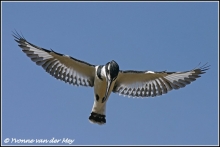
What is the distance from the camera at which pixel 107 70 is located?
10859 millimetres

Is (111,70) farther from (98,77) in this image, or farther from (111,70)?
(98,77)

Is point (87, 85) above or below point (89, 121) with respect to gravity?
above

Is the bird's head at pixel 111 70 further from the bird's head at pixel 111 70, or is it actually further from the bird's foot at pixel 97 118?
the bird's foot at pixel 97 118

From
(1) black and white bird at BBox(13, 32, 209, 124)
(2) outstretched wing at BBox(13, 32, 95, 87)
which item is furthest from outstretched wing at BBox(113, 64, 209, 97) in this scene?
(2) outstretched wing at BBox(13, 32, 95, 87)

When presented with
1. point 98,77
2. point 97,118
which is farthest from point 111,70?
point 97,118

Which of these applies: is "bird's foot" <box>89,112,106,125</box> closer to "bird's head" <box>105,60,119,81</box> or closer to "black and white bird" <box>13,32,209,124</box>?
"black and white bird" <box>13,32,209,124</box>

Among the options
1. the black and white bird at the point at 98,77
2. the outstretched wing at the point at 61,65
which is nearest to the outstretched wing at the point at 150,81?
the black and white bird at the point at 98,77

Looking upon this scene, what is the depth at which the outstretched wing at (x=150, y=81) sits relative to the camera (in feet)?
38.7

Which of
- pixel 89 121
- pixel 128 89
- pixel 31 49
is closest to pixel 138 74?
pixel 128 89

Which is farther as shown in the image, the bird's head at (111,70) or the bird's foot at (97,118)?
the bird's foot at (97,118)

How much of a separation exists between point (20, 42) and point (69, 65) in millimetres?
1225

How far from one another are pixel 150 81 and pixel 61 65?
2088 mm

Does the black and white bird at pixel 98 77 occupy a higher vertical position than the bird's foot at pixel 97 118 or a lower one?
higher

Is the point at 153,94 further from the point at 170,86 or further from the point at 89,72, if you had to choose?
the point at 89,72
